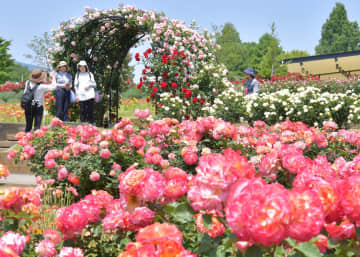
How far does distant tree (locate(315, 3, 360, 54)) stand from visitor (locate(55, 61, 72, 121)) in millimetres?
55301

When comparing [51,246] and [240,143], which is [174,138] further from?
[51,246]

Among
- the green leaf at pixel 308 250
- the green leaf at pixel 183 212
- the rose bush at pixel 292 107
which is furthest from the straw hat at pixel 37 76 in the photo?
the green leaf at pixel 308 250

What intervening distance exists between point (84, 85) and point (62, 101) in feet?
2.13

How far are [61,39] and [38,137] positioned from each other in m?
5.53

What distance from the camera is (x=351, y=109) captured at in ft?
27.7

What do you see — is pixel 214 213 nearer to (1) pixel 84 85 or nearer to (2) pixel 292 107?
(1) pixel 84 85

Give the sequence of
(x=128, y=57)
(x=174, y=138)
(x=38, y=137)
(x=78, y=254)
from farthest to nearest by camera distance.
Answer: (x=128, y=57), (x=38, y=137), (x=174, y=138), (x=78, y=254)

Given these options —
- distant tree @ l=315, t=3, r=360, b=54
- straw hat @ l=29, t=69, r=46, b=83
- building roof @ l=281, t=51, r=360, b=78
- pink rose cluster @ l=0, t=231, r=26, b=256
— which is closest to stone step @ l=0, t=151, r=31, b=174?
straw hat @ l=29, t=69, r=46, b=83

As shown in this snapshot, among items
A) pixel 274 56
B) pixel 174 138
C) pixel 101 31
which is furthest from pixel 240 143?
pixel 274 56

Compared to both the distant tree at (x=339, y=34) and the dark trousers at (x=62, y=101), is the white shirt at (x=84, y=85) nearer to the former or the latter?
the dark trousers at (x=62, y=101)

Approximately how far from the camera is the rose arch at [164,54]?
812 centimetres

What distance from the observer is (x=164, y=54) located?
8.15 m

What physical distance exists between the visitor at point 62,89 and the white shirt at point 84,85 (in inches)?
8.4

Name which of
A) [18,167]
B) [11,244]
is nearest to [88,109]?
[18,167]
